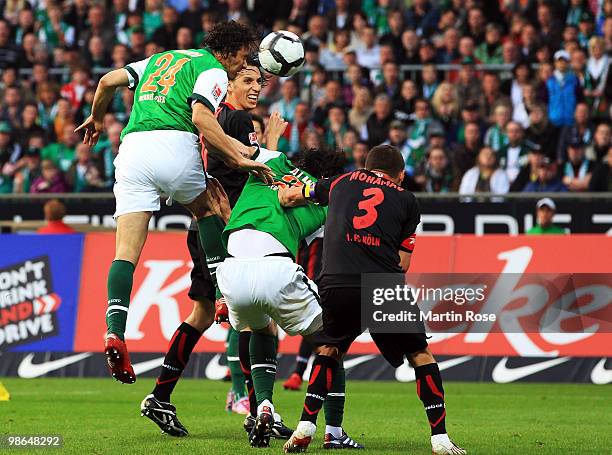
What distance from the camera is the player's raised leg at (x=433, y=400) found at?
713 centimetres

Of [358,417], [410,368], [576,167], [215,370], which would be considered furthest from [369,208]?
[576,167]

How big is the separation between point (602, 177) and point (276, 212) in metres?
8.97

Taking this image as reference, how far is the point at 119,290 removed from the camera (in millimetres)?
7895

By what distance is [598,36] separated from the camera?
1816 cm

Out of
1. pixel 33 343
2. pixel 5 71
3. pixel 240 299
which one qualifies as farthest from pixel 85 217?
pixel 240 299

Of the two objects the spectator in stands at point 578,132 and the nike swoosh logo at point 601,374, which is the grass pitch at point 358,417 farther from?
the spectator in stands at point 578,132

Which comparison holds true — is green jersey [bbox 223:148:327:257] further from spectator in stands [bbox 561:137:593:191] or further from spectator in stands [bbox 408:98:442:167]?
spectator in stands [bbox 408:98:442:167]

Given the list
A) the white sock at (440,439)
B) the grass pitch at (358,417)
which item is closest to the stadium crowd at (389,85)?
the grass pitch at (358,417)

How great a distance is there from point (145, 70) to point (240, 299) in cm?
187

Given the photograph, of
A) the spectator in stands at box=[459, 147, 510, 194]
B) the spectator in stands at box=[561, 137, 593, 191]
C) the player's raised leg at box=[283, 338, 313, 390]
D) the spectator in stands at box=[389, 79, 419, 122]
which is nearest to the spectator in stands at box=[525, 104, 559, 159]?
the spectator in stands at box=[561, 137, 593, 191]

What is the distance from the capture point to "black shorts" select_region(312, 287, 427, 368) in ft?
24.1

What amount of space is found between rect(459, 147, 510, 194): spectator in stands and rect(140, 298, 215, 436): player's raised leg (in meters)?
7.87

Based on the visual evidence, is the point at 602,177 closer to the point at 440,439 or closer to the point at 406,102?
the point at 406,102

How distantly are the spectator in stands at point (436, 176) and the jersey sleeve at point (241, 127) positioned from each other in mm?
7631
